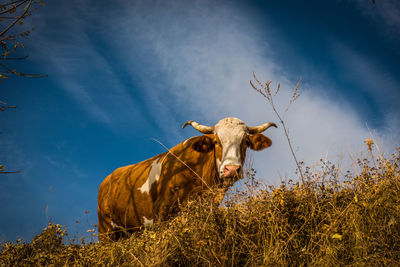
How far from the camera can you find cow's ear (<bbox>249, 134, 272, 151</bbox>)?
6.06 m

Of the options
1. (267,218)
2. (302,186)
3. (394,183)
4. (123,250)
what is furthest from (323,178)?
(123,250)

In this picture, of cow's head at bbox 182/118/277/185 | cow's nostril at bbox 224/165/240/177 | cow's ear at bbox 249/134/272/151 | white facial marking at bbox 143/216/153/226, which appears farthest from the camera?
cow's ear at bbox 249/134/272/151

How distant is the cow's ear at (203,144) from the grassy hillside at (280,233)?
195 centimetres

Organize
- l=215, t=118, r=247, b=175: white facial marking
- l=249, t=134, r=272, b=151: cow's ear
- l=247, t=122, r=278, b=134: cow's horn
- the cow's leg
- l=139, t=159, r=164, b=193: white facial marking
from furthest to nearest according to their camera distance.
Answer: the cow's leg < l=247, t=122, r=278, b=134: cow's horn < l=249, t=134, r=272, b=151: cow's ear < l=139, t=159, r=164, b=193: white facial marking < l=215, t=118, r=247, b=175: white facial marking

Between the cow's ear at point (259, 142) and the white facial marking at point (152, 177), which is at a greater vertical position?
the cow's ear at point (259, 142)

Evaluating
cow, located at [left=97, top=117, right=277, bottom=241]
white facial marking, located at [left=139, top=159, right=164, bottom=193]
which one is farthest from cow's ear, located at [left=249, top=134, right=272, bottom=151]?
white facial marking, located at [left=139, top=159, right=164, bottom=193]

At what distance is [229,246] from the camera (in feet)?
9.54

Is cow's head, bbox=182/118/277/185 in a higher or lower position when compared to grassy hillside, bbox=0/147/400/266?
higher

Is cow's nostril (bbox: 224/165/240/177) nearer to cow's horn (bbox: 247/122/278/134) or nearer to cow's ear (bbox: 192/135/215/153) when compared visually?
cow's ear (bbox: 192/135/215/153)

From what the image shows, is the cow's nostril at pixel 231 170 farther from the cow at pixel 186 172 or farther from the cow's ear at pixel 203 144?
the cow's ear at pixel 203 144

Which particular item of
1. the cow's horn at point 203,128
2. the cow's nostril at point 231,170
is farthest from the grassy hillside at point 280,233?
the cow's horn at point 203,128

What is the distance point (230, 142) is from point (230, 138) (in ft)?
0.34

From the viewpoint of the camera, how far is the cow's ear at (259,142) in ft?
19.9

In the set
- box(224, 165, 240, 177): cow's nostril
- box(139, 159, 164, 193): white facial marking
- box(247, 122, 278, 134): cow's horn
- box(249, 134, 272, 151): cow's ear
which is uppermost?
box(247, 122, 278, 134): cow's horn
